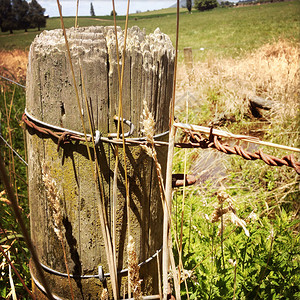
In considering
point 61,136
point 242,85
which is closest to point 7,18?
point 242,85

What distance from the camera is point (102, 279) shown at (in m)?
1.15

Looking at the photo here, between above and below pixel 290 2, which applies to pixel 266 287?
below

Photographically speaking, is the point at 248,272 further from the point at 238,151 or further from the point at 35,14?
the point at 35,14

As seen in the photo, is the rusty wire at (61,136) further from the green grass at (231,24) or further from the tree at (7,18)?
the green grass at (231,24)

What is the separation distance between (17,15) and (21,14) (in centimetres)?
9

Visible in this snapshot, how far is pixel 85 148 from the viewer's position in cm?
104

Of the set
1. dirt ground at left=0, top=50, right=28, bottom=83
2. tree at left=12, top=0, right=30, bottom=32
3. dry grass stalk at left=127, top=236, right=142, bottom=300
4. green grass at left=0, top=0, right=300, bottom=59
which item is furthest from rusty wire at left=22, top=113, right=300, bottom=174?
green grass at left=0, top=0, right=300, bottom=59

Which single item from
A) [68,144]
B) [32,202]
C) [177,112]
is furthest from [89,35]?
[177,112]

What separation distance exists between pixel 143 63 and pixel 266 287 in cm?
143

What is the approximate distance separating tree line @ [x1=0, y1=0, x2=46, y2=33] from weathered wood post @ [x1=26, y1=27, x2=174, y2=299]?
5395 millimetres

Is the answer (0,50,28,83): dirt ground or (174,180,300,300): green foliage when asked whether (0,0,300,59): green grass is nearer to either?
(0,50,28,83): dirt ground

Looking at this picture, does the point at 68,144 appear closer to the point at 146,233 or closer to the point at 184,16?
the point at 146,233

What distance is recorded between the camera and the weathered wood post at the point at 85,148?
963 millimetres

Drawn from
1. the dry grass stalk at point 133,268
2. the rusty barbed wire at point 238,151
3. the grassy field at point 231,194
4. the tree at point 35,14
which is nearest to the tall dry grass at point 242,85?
the grassy field at point 231,194
